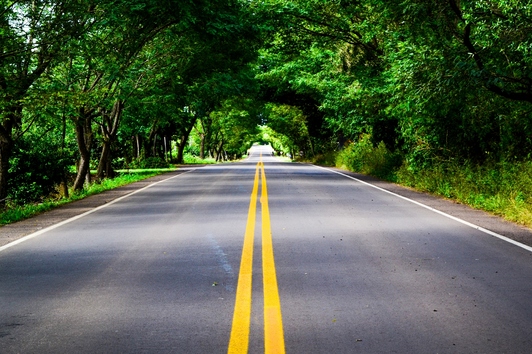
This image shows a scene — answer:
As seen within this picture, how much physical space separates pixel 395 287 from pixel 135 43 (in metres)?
16.7

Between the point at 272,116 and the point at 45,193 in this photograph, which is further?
the point at 272,116

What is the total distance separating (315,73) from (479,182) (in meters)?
17.2

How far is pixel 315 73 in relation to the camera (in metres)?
33.0

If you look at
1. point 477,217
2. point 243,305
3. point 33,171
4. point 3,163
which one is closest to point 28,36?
point 3,163

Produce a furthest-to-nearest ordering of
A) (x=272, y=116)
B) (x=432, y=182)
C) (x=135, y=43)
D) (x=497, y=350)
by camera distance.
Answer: (x=272, y=116) < (x=135, y=43) < (x=432, y=182) < (x=497, y=350)

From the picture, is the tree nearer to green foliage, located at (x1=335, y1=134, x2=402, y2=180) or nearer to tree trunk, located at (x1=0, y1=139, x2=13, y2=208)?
tree trunk, located at (x1=0, y1=139, x2=13, y2=208)

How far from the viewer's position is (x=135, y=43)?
2139 centimetres

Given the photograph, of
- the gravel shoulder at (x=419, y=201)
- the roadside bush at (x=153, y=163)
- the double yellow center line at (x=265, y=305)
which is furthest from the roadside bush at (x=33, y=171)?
the roadside bush at (x=153, y=163)

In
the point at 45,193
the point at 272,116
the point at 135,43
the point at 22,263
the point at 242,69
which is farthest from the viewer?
the point at 272,116

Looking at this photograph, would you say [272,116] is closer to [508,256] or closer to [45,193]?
[45,193]

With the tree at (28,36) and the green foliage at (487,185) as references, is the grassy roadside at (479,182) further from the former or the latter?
the tree at (28,36)

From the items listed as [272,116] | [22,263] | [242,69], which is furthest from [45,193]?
[272,116]

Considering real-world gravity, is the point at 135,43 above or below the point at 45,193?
above

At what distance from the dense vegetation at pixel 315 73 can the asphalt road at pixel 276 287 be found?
4.03 meters
